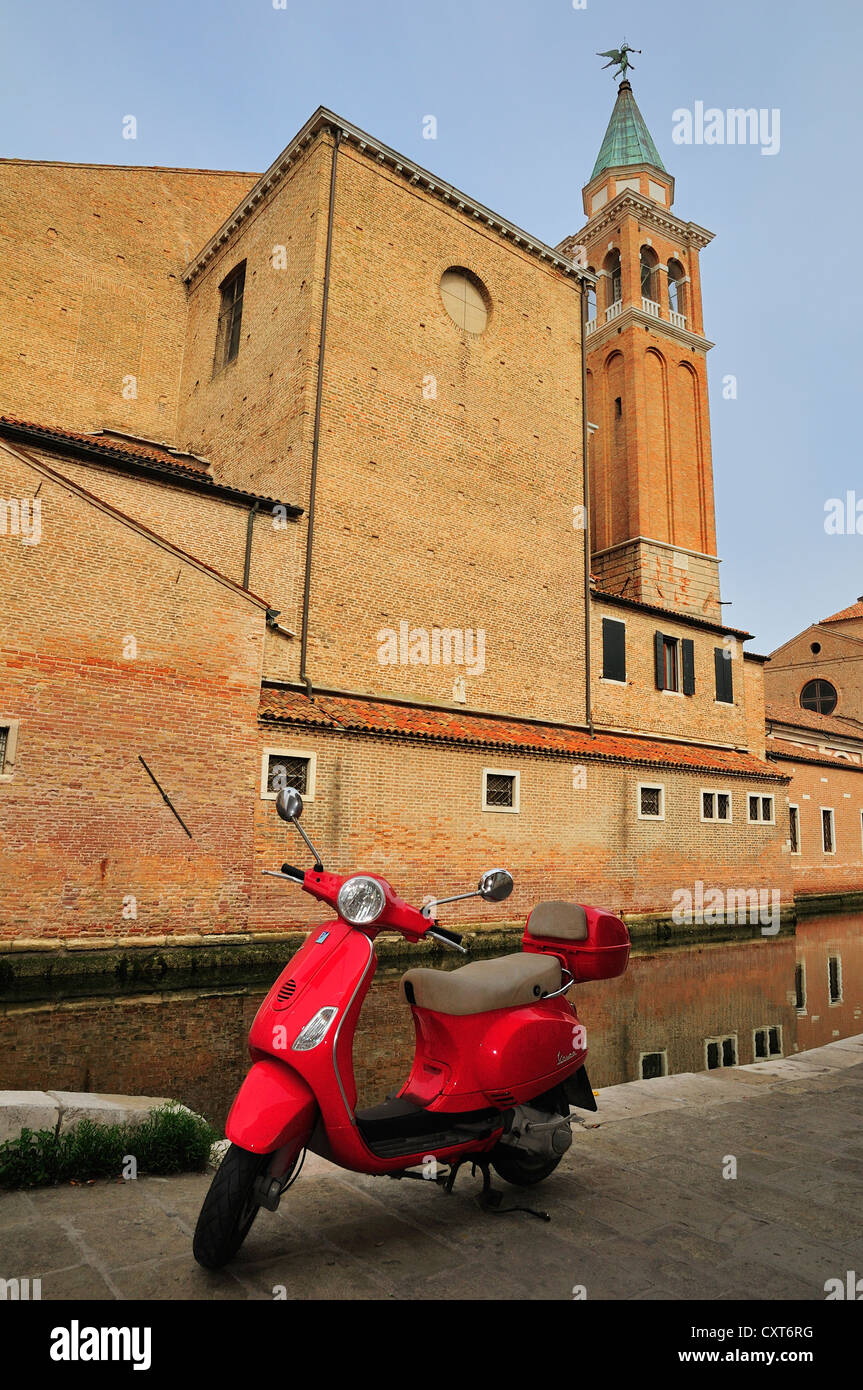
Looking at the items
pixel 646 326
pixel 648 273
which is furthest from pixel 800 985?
pixel 648 273

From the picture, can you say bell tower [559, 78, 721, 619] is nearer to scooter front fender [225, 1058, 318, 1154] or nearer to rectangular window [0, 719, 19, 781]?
rectangular window [0, 719, 19, 781]

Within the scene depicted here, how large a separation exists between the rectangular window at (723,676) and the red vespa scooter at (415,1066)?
18.2m

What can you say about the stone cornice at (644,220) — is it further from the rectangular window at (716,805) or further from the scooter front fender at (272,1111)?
the scooter front fender at (272,1111)

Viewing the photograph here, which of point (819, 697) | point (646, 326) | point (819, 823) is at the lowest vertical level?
point (819, 823)

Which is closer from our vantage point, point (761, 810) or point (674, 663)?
point (674, 663)

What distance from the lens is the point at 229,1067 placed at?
6.27 metres

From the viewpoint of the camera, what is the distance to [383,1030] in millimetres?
7629

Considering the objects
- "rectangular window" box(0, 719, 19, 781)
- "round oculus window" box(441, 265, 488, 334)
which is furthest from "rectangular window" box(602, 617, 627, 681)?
"rectangular window" box(0, 719, 19, 781)

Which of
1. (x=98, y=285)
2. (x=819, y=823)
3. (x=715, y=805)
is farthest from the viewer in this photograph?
(x=819, y=823)

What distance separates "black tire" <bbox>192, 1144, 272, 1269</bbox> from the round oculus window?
1681cm

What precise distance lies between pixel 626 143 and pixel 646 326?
786 centimetres

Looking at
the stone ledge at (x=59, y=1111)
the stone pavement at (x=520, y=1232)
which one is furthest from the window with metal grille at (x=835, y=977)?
the stone ledge at (x=59, y=1111)

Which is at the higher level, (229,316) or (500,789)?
(229,316)

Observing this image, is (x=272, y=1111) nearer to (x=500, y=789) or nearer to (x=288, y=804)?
(x=288, y=804)
